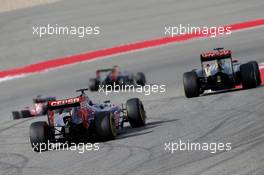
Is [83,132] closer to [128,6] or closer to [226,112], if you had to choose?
[226,112]

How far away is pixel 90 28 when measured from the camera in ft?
123

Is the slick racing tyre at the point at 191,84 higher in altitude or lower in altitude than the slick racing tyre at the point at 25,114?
higher

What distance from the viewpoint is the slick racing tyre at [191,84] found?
20.5 m

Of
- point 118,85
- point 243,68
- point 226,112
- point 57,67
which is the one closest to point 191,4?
point 57,67

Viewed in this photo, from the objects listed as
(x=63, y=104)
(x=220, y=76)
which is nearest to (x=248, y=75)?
(x=220, y=76)

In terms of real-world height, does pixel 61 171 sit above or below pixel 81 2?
below

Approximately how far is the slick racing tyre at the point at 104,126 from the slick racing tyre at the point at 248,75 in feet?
19.0

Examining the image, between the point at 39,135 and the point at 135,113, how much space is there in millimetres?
2529

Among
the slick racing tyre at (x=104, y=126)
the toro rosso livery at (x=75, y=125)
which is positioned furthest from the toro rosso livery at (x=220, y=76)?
the slick racing tyre at (x=104, y=126)

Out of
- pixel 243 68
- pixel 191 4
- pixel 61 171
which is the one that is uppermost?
pixel 191 4

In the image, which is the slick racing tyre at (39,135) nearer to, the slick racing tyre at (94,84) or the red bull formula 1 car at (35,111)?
the red bull formula 1 car at (35,111)

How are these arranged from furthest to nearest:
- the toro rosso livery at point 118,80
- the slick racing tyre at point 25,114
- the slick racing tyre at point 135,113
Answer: the toro rosso livery at point 118,80
the slick racing tyre at point 25,114
the slick racing tyre at point 135,113

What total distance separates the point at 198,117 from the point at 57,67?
1513cm

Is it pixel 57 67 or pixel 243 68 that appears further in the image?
pixel 57 67
